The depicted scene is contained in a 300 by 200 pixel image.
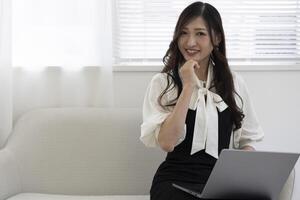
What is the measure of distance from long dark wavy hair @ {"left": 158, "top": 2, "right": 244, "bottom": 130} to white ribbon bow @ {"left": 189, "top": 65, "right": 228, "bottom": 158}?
0.06m

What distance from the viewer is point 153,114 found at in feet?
5.72

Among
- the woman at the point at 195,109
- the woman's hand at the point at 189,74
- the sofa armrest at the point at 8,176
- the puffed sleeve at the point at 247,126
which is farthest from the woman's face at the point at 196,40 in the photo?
the sofa armrest at the point at 8,176

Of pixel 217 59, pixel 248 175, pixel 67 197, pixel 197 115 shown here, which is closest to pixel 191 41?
pixel 217 59

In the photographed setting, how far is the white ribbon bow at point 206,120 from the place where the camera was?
1.73 m

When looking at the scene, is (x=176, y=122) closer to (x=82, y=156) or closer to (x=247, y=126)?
(x=247, y=126)

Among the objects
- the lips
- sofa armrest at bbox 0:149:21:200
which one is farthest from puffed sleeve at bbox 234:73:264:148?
sofa armrest at bbox 0:149:21:200

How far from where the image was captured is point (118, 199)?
1.96 m

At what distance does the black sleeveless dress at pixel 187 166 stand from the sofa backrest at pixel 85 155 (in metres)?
0.37

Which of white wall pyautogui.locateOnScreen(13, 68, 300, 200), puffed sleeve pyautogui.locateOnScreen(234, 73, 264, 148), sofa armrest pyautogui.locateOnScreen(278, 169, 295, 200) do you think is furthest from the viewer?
white wall pyautogui.locateOnScreen(13, 68, 300, 200)

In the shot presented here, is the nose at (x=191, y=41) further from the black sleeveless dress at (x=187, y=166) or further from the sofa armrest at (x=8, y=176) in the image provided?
the sofa armrest at (x=8, y=176)

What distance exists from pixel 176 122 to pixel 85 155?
0.68 meters

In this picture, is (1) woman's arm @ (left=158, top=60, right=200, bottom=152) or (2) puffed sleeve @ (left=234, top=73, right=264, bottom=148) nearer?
(1) woman's arm @ (left=158, top=60, right=200, bottom=152)

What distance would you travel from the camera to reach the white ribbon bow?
5.66ft

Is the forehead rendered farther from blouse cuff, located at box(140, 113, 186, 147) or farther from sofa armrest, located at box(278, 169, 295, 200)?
sofa armrest, located at box(278, 169, 295, 200)
